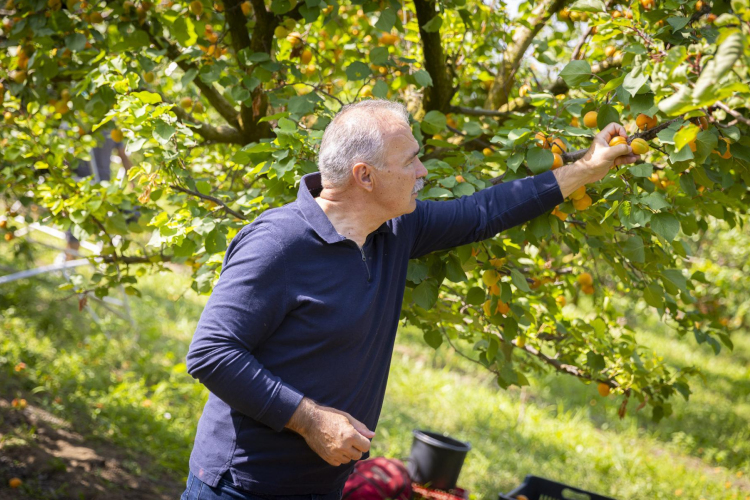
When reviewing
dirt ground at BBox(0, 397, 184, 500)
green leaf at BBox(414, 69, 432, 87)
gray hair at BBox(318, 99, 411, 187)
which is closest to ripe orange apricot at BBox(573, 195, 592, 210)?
gray hair at BBox(318, 99, 411, 187)

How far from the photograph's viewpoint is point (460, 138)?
9.05 feet

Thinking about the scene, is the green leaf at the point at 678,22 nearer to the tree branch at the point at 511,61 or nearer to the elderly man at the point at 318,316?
the elderly man at the point at 318,316

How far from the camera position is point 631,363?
7.91ft

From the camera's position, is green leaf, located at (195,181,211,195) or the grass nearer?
green leaf, located at (195,181,211,195)

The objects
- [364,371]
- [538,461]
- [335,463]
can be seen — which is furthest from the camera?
[538,461]

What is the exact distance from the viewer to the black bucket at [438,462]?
326 centimetres

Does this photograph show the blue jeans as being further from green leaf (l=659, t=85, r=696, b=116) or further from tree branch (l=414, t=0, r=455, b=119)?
tree branch (l=414, t=0, r=455, b=119)

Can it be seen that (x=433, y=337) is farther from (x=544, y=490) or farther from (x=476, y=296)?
(x=544, y=490)

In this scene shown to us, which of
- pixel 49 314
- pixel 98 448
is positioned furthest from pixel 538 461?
pixel 49 314

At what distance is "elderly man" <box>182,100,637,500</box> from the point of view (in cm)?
133

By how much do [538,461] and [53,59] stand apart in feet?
13.1

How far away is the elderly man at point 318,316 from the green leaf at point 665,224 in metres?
0.17

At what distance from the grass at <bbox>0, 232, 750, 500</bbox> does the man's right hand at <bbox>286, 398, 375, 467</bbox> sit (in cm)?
222

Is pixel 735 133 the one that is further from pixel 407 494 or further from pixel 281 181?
pixel 407 494
